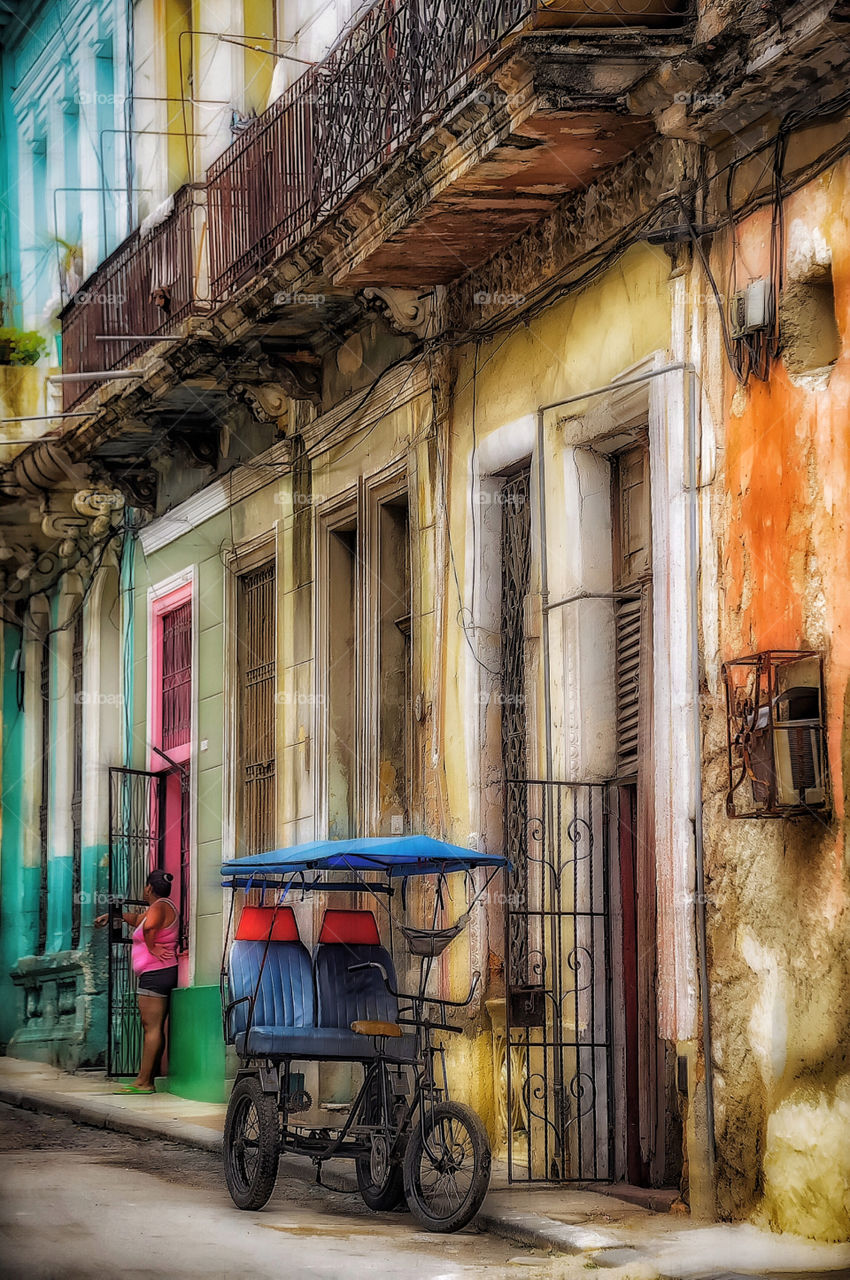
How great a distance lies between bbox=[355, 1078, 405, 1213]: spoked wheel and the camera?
980 cm

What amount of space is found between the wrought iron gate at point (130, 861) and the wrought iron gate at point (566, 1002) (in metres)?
6.98

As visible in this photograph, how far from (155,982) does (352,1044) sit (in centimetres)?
630

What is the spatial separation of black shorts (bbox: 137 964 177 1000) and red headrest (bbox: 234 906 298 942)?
5416mm

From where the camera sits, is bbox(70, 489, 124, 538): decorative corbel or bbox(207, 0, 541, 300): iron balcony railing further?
bbox(70, 489, 124, 538): decorative corbel

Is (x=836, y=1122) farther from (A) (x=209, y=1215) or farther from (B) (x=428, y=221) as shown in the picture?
(B) (x=428, y=221)

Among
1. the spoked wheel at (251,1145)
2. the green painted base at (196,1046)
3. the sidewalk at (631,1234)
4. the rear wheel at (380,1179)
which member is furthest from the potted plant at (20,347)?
the rear wheel at (380,1179)

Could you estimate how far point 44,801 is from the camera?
21.4 metres

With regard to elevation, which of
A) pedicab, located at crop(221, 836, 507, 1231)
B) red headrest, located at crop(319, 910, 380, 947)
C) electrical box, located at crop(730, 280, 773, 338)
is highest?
electrical box, located at crop(730, 280, 773, 338)

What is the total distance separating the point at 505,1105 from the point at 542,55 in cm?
533

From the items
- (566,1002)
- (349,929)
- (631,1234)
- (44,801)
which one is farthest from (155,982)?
(631,1234)

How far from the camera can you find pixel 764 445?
30.1 feet

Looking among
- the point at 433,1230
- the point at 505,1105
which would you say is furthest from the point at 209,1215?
the point at 505,1105

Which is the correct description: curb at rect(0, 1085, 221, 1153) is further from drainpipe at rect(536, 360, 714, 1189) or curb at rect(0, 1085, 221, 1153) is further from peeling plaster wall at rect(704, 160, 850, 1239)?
peeling plaster wall at rect(704, 160, 850, 1239)

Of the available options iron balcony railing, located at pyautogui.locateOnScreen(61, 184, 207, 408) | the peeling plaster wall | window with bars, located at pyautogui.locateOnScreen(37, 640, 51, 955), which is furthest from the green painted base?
the peeling plaster wall
